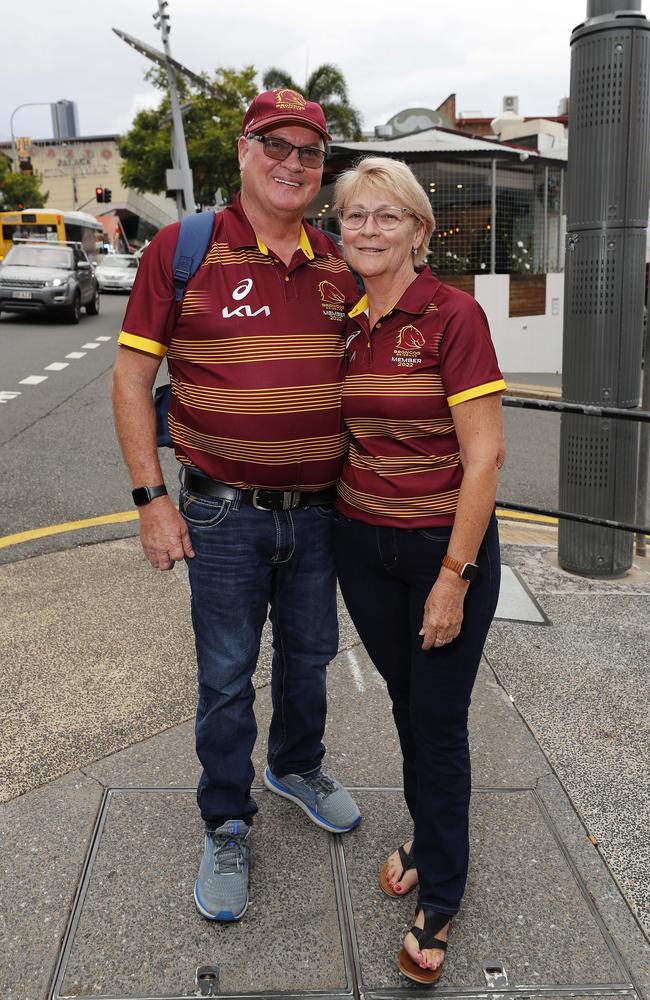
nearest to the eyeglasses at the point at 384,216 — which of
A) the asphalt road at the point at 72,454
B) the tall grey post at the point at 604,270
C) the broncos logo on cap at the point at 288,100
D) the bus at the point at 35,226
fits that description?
the broncos logo on cap at the point at 288,100

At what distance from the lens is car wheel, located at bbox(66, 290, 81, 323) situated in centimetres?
1958

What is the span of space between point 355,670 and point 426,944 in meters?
1.58

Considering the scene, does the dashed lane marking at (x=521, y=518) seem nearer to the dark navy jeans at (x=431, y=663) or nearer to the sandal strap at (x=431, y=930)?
the dark navy jeans at (x=431, y=663)

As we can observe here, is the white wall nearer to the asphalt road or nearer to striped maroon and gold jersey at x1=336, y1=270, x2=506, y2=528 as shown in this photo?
the asphalt road

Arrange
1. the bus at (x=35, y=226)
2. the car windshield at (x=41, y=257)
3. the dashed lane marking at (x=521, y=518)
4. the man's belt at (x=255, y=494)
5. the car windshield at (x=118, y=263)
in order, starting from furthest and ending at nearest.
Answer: the bus at (x=35, y=226), the car windshield at (x=118, y=263), the car windshield at (x=41, y=257), the dashed lane marking at (x=521, y=518), the man's belt at (x=255, y=494)

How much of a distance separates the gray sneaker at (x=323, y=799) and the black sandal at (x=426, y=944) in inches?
18.6

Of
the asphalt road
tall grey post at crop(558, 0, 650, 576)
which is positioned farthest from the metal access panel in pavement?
the asphalt road

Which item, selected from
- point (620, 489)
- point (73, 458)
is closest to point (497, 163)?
point (73, 458)

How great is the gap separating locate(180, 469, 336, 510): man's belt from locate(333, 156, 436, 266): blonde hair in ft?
2.24

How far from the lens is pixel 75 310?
780 inches

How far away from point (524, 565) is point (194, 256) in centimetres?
334

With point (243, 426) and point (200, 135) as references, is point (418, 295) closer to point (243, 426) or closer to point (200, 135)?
point (243, 426)

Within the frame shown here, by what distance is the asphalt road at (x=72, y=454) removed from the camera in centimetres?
630

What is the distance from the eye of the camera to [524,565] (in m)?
5.12
